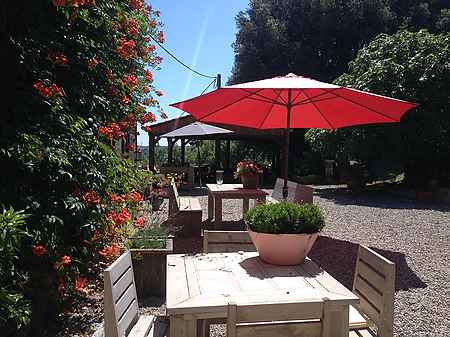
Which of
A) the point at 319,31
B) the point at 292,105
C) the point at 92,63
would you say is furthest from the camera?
the point at 319,31

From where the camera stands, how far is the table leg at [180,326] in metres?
1.83

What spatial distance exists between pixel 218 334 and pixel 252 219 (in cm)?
122

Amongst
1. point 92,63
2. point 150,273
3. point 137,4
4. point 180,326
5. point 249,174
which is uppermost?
point 137,4

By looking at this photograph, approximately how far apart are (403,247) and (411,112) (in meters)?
6.82

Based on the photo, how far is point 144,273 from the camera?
3.93 metres

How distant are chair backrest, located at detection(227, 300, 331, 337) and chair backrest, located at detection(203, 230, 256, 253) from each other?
1.15 metres

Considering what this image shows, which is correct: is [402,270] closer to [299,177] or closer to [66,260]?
[66,260]

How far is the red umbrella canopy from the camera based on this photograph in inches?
172

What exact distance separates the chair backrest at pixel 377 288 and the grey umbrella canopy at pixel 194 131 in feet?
36.4

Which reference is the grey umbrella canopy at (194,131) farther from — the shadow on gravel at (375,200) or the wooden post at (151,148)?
the shadow on gravel at (375,200)

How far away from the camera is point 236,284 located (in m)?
2.15

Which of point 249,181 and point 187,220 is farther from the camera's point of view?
point 249,181

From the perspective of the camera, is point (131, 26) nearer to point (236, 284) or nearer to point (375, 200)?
point (236, 284)

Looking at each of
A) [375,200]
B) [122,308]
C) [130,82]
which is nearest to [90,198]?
[122,308]
